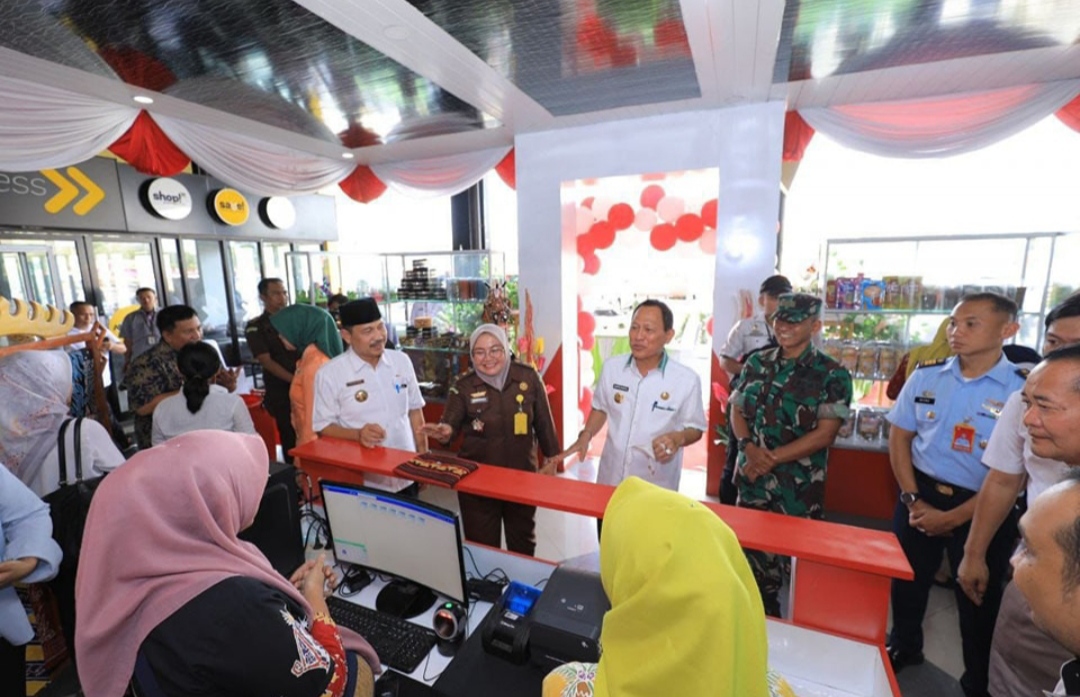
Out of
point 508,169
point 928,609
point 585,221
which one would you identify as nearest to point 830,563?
point 928,609

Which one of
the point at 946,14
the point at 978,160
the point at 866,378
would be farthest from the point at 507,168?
the point at 978,160

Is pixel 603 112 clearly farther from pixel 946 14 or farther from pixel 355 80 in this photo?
pixel 946 14

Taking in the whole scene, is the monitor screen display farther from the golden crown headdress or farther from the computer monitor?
the golden crown headdress

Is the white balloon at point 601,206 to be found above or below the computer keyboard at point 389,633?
above

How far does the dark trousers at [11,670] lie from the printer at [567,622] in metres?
1.87

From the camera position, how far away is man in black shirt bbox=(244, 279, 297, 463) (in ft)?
12.9

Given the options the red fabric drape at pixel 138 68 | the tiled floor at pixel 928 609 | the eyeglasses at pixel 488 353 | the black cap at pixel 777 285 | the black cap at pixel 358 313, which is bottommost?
the tiled floor at pixel 928 609

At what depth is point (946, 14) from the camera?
2.21m

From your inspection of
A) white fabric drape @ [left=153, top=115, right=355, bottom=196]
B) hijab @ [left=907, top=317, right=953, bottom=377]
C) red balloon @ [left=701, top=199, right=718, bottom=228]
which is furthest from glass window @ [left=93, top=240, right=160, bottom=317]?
hijab @ [left=907, top=317, right=953, bottom=377]

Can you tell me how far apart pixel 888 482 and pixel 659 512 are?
361cm

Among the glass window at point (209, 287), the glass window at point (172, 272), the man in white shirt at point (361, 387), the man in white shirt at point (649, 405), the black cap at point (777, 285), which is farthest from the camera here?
the glass window at point (209, 287)

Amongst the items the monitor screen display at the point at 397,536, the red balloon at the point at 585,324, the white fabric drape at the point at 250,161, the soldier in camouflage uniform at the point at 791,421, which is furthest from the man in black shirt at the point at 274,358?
the soldier in camouflage uniform at the point at 791,421

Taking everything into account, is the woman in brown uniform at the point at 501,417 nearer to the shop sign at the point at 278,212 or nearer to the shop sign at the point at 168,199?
the shop sign at the point at 168,199

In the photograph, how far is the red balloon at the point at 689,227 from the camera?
184 inches
